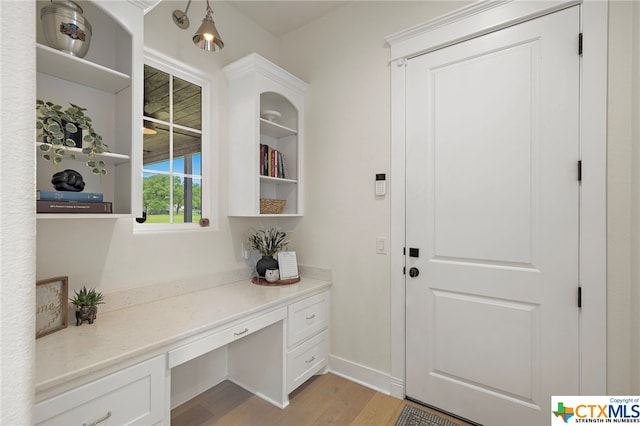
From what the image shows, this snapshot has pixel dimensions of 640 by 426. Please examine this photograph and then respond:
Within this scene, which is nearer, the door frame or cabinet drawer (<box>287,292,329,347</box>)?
the door frame

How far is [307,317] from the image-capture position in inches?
85.4

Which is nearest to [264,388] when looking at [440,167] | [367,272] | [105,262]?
[367,272]

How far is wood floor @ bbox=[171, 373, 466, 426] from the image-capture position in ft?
6.04

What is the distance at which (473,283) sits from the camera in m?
1.83

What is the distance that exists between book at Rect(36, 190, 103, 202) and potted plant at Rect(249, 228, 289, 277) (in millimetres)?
1170

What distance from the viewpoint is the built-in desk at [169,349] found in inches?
43.2

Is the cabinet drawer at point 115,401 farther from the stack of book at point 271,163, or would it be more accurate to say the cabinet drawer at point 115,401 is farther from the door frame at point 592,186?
the door frame at point 592,186

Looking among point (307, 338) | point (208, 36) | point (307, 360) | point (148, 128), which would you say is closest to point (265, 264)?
point (307, 338)

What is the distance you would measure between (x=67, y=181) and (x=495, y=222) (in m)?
2.20

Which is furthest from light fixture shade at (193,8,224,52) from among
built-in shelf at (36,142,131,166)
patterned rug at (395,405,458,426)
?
patterned rug at (395,405,458,426)

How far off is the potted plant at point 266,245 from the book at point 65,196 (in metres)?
1.17

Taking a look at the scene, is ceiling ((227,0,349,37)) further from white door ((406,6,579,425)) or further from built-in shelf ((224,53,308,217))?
white door ((406,6,579,425))

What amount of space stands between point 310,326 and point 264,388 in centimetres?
50

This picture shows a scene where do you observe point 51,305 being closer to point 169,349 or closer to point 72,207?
point 72,207
